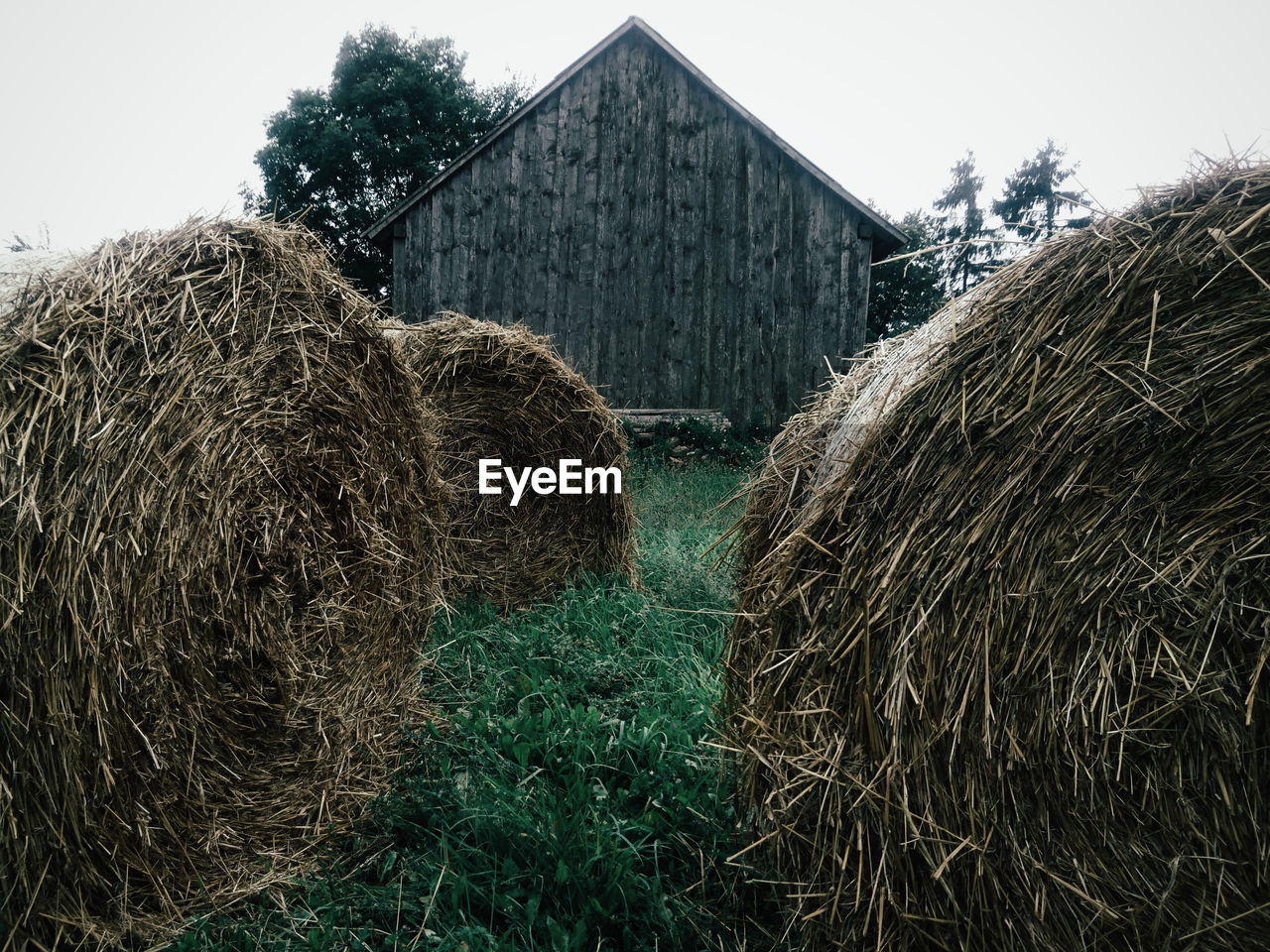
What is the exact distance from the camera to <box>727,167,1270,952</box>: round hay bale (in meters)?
1.46

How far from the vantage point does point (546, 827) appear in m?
2.17

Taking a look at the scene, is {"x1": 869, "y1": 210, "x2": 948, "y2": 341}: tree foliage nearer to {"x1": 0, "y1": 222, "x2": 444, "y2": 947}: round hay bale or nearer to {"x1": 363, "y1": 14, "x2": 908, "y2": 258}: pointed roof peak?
{"x1": 363, "y1": 14, "x2": 908, "y2": 258}: pointed roof peak

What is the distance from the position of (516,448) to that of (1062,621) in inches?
152

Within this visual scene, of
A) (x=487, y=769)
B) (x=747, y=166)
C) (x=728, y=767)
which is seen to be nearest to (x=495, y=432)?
(x=487, y=769)

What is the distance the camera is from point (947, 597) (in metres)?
1.67

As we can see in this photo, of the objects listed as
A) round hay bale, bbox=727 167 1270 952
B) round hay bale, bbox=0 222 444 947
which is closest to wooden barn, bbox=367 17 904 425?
round hay bale, bbox=0 222 444 947

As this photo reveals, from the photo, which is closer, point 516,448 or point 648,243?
point 516,448

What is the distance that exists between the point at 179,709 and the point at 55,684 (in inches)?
16.5

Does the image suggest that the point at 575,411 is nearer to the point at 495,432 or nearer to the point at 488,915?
→ the point at 495,432

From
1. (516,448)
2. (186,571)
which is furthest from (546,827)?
(516,448)

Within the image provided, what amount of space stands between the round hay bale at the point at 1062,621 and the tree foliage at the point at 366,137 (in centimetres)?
2414

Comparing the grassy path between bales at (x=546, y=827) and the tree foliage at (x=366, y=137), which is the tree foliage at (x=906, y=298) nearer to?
the tree foliage at (x=366, y=137)

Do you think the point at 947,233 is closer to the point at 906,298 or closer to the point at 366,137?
the point at 906,298

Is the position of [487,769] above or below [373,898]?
above
